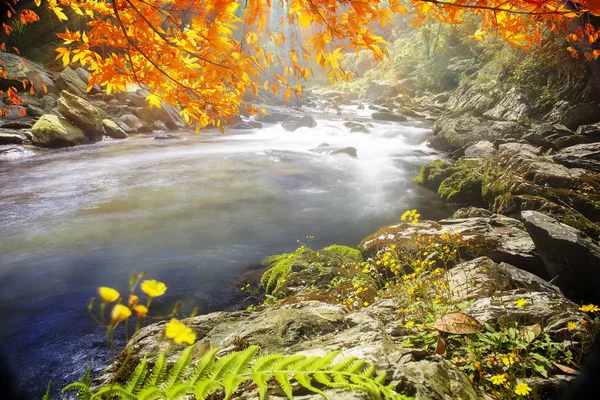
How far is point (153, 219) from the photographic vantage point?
782 cm

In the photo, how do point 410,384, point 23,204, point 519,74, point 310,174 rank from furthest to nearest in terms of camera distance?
point 519,74
point 310,174
point 23,204
point 410,384

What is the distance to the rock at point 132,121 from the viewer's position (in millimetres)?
17031

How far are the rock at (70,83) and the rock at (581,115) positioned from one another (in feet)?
78.7

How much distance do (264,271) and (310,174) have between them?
697 cm

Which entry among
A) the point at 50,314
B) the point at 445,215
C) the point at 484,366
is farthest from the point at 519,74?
the point at 50,314

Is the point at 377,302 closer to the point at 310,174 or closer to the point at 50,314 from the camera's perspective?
the point at 50,314

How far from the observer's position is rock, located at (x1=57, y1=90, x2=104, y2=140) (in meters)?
13.4

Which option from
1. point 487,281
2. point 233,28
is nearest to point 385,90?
point 487,281

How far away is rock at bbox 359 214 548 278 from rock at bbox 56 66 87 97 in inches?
735

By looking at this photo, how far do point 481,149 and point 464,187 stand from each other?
3.92 m

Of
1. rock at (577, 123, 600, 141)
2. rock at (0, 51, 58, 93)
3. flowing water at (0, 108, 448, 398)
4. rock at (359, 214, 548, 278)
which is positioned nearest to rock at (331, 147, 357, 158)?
flowing water at (0, 108, 448, 398)

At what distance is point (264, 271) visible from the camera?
237 inches

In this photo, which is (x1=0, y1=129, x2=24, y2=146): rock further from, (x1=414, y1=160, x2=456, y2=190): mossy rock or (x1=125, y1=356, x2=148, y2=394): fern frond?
(x1=414, y1=160, x2=456, y2=190): mossy rock

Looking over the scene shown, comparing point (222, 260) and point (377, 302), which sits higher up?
point (377, 302)
